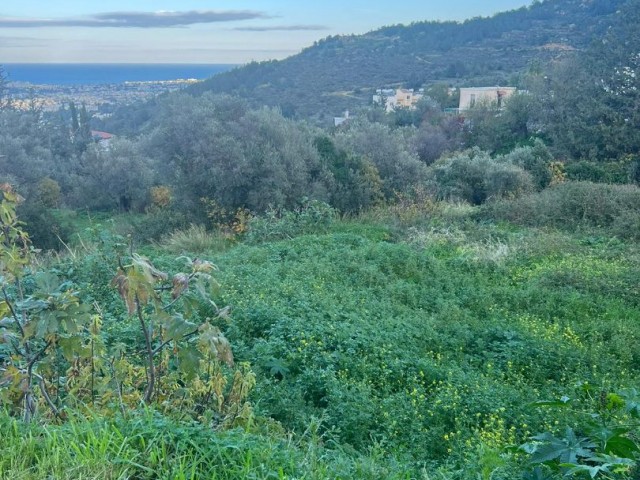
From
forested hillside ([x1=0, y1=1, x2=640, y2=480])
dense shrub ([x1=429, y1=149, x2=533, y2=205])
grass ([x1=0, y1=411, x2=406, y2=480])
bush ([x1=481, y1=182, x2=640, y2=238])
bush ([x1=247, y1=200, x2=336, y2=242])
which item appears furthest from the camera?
dense shrub ([x1=429, y1=149, x2=533, y2=205])

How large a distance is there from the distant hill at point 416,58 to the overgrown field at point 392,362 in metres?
34.5

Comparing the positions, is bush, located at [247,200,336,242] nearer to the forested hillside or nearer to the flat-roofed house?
the forested hillside

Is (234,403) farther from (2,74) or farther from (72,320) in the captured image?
(2,74)

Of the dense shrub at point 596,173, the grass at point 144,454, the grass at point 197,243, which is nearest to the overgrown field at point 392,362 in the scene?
the grass at point 144,454

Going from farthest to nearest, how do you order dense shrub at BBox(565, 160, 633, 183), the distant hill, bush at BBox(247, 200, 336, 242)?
1. the distant hill
2. dense shrub at BBox(565, 160, 633, 183)
3. bush at BBox(247, 200, 336, 242)

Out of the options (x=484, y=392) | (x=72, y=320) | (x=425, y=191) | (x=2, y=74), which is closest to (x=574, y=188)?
(x=425, y=191)

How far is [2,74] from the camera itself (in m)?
33.0

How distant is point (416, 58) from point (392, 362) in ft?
197

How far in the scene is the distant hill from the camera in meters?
48.1

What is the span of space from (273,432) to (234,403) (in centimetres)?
28

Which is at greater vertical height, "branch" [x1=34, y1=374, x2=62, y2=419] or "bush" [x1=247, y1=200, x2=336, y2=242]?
"branch" [x1=34, y1=374, x2=62, y2=419]

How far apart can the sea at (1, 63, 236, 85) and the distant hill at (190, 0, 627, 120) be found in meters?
4.98

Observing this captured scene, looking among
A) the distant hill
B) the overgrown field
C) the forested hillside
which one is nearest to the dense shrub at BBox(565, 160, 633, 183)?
the forested hillside

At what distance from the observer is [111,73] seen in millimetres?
69375
